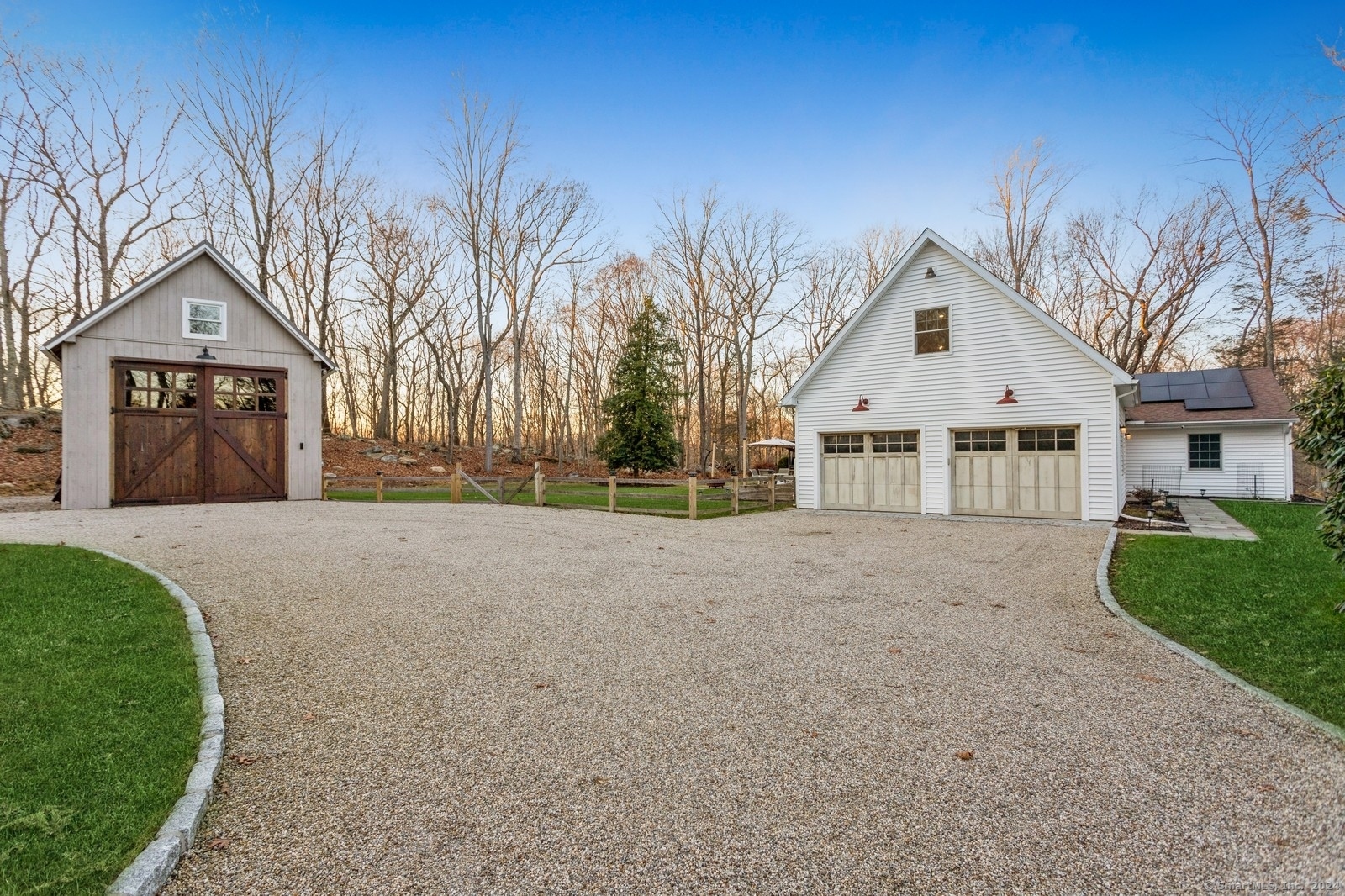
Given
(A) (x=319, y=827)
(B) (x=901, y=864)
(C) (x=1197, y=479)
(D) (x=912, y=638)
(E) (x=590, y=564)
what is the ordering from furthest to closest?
(C) (x=1197, y=479), (E) (x=590, y=564), (D) (x=912, y=638), (A) (x=319, y=827), (B) (x=901, y=864)

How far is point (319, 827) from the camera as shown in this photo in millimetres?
2605

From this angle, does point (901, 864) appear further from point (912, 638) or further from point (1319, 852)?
point (912, 638)

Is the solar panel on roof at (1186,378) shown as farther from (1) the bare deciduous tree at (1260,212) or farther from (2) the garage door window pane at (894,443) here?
(2) the garage door window pane at (894,443)

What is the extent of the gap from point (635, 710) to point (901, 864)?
1826 millimetres

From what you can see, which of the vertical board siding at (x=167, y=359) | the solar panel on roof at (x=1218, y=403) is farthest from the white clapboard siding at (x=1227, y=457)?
the vertical board siding at (x=167, y=359)

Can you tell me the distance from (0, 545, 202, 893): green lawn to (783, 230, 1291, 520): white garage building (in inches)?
539

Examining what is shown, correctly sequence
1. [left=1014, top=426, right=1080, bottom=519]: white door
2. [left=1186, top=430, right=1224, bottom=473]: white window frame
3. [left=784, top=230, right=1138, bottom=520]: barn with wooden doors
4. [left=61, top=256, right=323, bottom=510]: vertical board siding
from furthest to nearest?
[left=1186, top=430, right=1224, bottom=473]: white window frame
[left=61, top=256, right=323, bottom=510]: vertical board siding
[left=1014, top=426, right=1080, bottom=519]: white door
[left=784, top=230, right=1138, bottom=520]: barn with wooden doors

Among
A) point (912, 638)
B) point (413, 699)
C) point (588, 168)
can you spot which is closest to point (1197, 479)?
point (912, 638)

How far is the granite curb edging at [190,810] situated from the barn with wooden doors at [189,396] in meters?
13.8

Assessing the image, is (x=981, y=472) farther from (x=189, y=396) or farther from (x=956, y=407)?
(x=189, y=396)

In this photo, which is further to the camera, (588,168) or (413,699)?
(588,168)

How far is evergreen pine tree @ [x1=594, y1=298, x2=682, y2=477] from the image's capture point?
25.3 meters

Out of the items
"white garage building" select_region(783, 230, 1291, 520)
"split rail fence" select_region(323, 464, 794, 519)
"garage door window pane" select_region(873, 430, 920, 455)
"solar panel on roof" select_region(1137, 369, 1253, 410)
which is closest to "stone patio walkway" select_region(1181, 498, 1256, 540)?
"white garage building" select_region(783, 230, 1291, 520)

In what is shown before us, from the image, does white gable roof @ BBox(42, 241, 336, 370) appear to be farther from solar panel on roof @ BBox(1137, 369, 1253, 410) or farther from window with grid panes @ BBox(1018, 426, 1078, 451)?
solar panel on roof @ BBox(1137, 369, 1253, 410)
